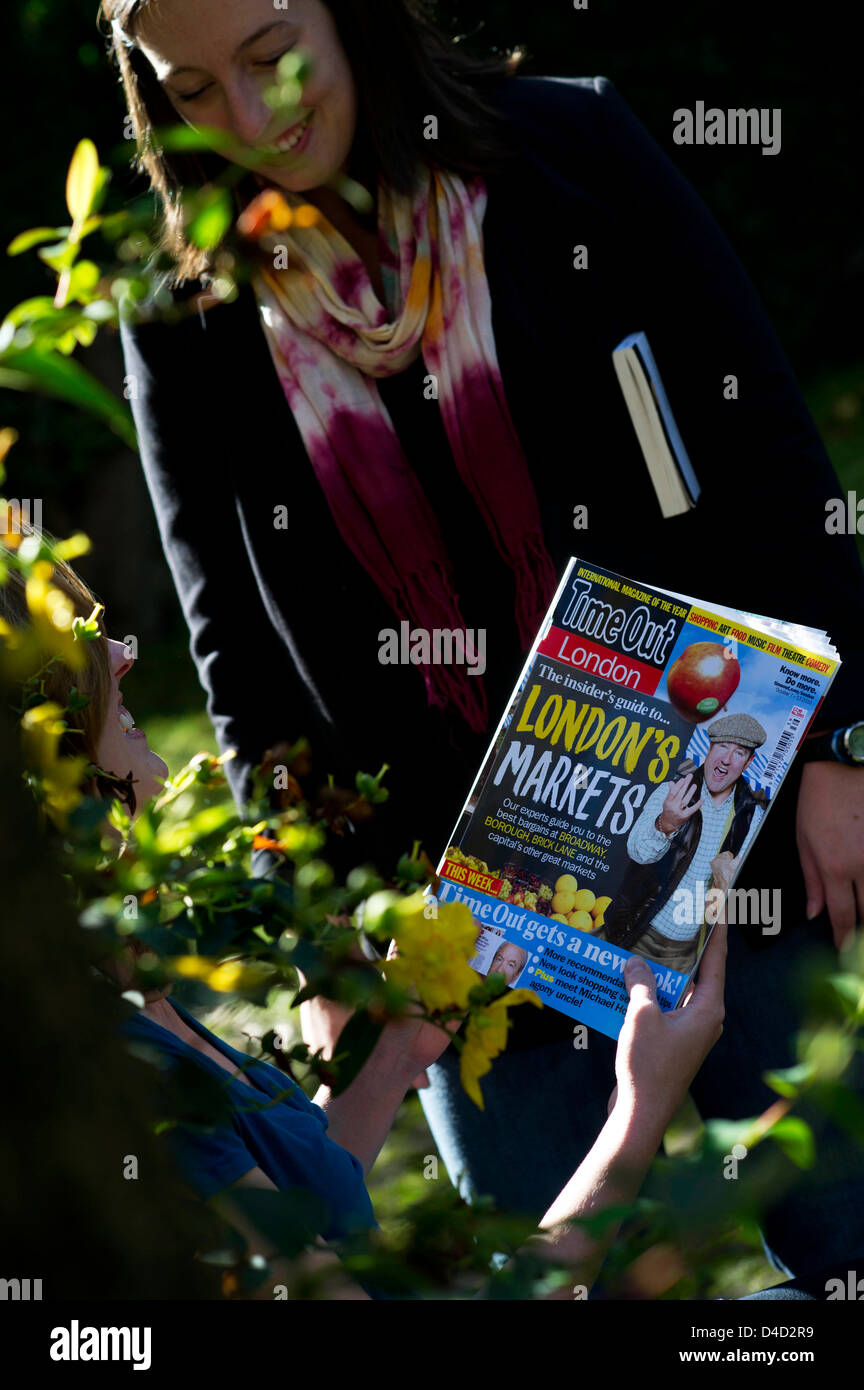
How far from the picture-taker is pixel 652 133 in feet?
20.1

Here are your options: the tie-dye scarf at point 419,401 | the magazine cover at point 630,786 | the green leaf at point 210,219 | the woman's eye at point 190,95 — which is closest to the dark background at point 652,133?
the tie-dye scarf at point 419,401

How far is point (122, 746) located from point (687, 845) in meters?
0.56

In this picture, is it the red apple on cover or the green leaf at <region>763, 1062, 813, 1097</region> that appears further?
the red apple on cover

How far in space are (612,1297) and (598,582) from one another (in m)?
0.71

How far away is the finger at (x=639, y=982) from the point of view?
1.23 m

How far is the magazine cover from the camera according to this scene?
4.17 ft

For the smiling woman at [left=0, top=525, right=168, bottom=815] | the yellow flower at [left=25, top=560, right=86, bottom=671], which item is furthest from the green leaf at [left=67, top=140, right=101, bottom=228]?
the smiling woman at [left=0, top=525, right=168, bottom=815]

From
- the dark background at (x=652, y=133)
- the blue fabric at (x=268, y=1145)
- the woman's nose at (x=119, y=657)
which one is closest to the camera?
the blue fabric at (x=268, y=1145)

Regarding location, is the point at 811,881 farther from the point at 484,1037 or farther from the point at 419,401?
the point at 484,1037

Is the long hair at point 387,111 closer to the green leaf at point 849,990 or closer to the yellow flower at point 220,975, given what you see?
the yellow flower at point 220,975

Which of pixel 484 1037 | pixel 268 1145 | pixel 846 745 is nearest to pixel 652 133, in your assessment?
pixel 846 745

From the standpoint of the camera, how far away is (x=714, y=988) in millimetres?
1292

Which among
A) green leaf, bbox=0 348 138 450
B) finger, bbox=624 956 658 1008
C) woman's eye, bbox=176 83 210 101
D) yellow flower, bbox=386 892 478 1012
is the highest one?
woman's eye, bbox=176 83 210 101

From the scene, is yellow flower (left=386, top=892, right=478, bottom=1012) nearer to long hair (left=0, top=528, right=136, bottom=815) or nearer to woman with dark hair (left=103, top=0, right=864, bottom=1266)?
long hair (left=0, top=528, right=136, bottom=815)
